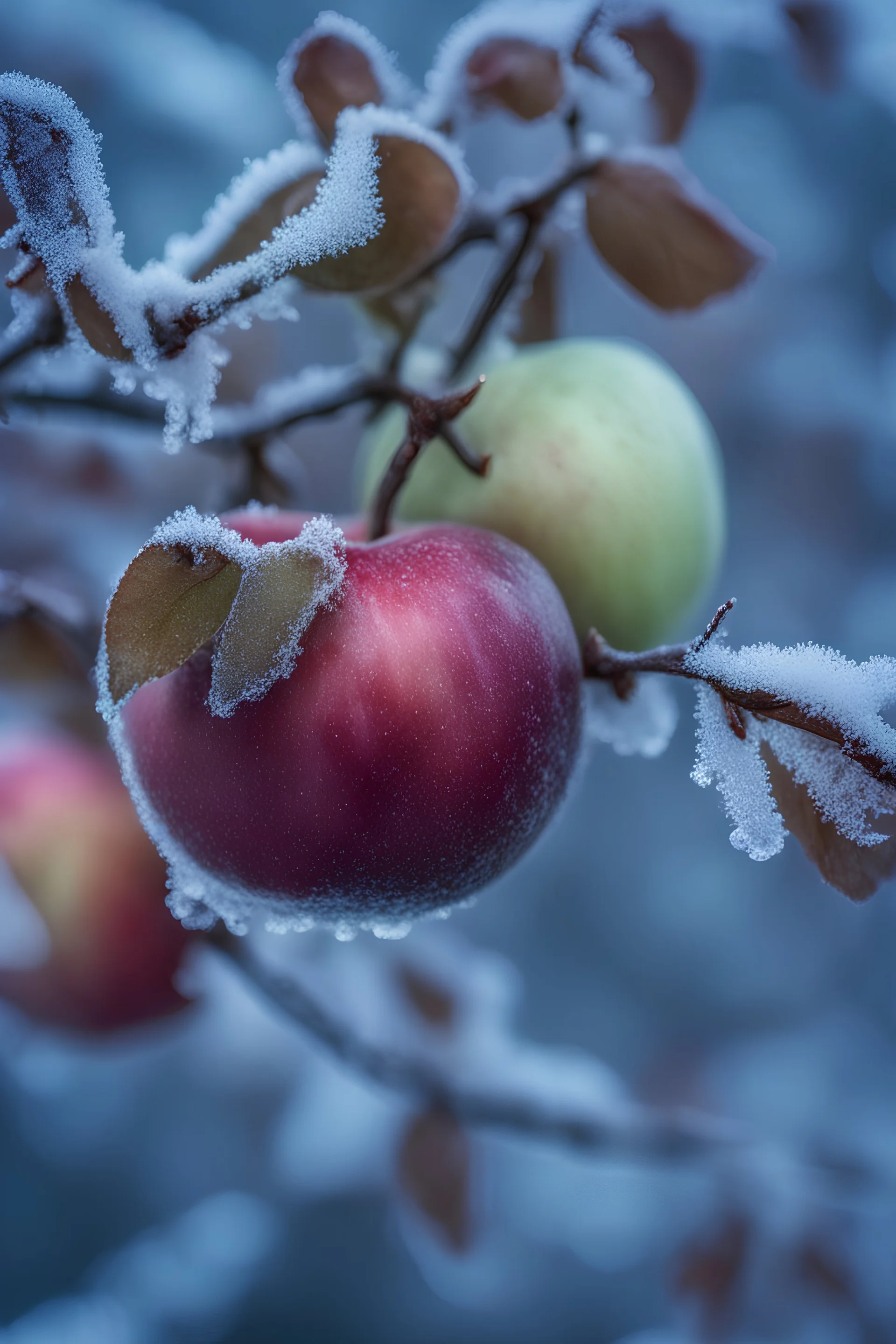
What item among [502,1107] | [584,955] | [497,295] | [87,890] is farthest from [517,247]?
[584,955]

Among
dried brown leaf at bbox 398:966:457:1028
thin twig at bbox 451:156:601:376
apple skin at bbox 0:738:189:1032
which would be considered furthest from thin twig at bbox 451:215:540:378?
dried brown leaf at bbox 398:966:457:1028

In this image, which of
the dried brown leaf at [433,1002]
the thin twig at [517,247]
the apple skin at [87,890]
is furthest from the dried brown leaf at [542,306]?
the dried brown leaf at [433,1002]

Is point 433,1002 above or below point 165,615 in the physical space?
below

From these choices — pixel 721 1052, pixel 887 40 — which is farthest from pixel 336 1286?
pixel 887 40

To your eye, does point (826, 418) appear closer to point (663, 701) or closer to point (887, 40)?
point (887, 40)

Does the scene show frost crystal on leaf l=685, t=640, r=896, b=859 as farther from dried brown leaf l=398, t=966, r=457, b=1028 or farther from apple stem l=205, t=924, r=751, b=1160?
dried brown leaf l=398, t=966, r=457, b=1028

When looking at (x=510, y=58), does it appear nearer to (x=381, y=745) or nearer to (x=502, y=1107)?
(x=381, y=745)
